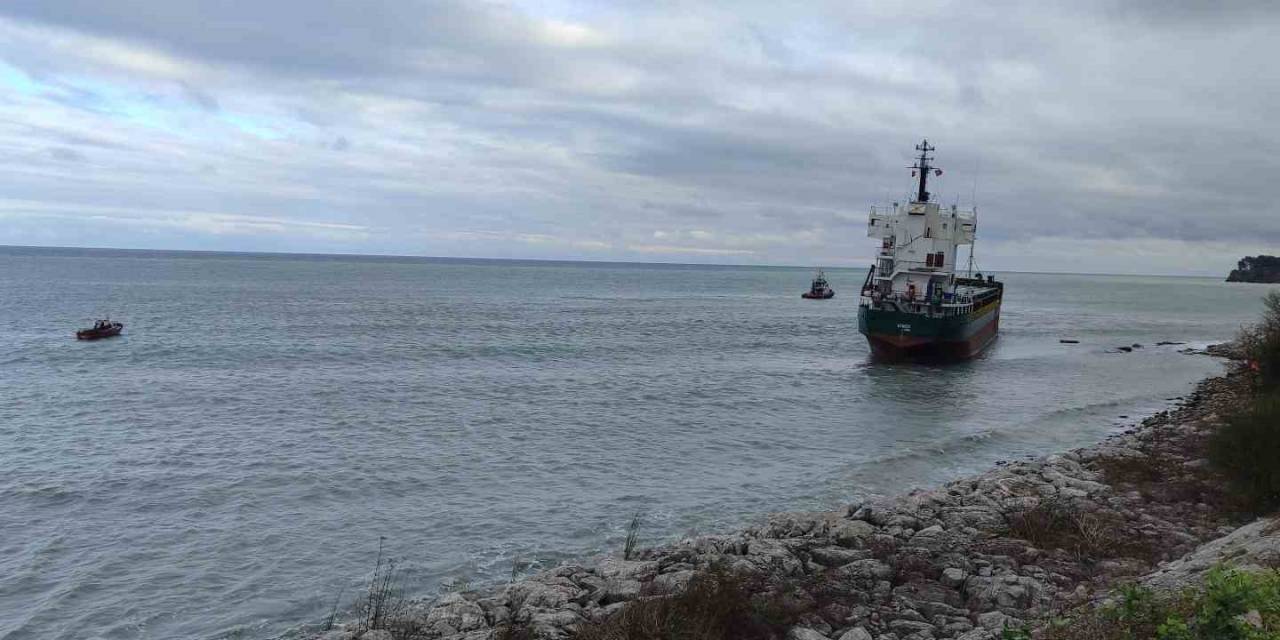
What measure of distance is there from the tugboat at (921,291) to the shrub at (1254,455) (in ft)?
85.9

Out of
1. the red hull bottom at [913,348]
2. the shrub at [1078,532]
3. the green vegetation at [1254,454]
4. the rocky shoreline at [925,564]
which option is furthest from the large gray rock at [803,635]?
the red hull bottom at [913,348]

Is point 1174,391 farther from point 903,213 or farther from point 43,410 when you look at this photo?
point 43,410

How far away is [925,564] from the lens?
11.1 m

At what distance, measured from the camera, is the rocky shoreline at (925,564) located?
9.49m

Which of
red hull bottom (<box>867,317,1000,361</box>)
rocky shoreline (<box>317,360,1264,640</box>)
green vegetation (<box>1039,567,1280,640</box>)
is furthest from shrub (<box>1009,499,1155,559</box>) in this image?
red hull bottom (<box>867,317,1000,361</box>)

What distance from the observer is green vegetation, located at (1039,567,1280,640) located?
18.8 ft

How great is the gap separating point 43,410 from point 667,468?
21613 millimetres

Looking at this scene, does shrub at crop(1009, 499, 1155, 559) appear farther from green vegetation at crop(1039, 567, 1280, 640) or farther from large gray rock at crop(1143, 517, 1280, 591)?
green vegetation at crop(1039, 567, 1280, 640)

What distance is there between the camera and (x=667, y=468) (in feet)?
65.8

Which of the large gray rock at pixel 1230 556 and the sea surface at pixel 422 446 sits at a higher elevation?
the large gray rock at pixel 1230 556

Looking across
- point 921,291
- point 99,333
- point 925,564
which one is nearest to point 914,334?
point 921,291

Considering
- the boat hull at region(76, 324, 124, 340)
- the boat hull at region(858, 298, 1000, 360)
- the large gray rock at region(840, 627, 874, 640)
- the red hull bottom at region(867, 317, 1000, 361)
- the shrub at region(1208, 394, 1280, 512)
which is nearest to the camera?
the large gray rock at region(840, 627, 874, 640)

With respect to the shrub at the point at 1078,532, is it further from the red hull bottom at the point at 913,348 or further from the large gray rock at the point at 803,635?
the red hull bottom at the point at 913,348

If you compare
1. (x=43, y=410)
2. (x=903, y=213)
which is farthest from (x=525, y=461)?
(x=903, y=213)
